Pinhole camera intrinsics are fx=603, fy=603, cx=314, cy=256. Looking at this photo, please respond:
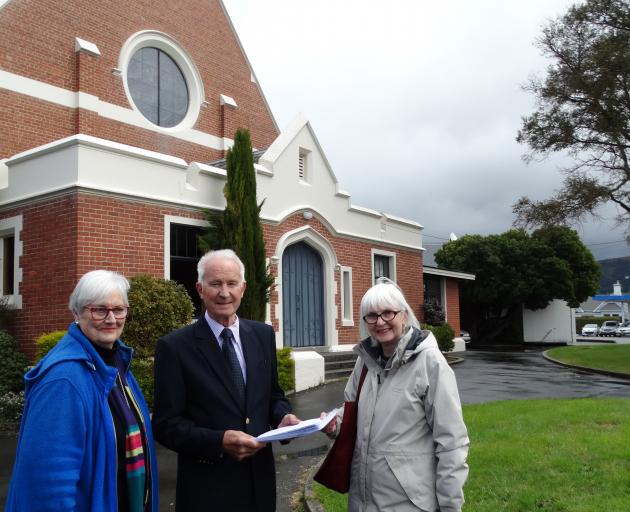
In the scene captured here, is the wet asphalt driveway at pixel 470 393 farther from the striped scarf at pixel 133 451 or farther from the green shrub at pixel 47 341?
the striped scarf at pixel 133 451

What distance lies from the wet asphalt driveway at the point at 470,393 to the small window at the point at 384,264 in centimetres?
340

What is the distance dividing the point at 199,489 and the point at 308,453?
473 cm

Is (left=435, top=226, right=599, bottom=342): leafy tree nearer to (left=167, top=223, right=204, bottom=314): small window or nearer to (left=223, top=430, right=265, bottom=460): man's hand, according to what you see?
(left=167, top=223, right=204, bottom=314): small window

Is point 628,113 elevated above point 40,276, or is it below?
above

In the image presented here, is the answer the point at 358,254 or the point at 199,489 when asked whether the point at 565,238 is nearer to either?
the point at 358,254

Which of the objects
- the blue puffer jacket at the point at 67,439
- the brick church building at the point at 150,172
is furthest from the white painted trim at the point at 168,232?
the blue puffer jacket at the point at 67,439

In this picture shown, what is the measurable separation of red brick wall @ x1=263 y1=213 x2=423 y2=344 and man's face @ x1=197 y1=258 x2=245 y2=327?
10.7 m

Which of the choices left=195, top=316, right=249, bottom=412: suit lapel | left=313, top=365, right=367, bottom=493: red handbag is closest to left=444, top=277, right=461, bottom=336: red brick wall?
left=313, top=365, right=367, bottom=493: red handbag

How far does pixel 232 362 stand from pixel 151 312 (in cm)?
759

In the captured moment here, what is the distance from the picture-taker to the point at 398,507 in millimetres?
2828

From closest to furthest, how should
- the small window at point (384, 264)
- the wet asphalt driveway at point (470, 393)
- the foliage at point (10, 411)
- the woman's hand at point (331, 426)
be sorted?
the woman's hand at point (331, 426), the wet asphalt driveway at point (470, 393), the foliage at point (10, 411), the small window at point (384, 264)

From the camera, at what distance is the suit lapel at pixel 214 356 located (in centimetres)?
303

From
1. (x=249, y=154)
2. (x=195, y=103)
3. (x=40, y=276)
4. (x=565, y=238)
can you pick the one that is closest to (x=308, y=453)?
(x=40, y=276)

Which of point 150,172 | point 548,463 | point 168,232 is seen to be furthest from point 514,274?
point 548,463
